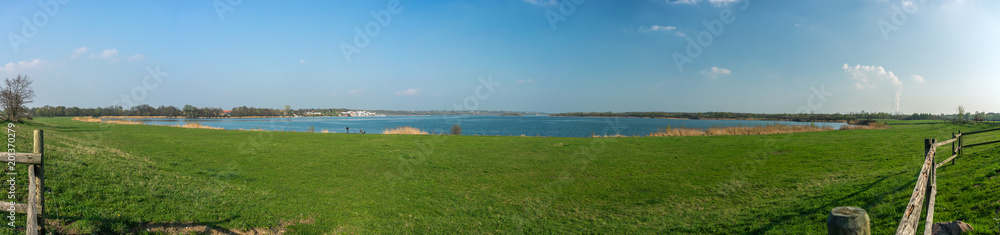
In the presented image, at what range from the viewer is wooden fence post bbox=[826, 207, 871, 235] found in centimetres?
254

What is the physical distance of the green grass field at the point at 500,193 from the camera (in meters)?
7.32

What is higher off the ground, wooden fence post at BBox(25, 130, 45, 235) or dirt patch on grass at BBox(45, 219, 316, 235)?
wooden fence post at BBox(25, 130, 45, 235)

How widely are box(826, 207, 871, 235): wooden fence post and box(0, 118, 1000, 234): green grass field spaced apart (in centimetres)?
542

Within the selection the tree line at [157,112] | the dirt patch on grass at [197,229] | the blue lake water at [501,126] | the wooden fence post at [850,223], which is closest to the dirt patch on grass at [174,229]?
the dirt patch on grass at [197,229]

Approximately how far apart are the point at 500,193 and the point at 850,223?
938 centimetres

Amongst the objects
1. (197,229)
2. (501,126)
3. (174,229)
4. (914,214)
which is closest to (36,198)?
(174,229)

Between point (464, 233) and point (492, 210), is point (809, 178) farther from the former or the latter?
point (464, 233)

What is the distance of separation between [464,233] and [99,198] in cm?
722

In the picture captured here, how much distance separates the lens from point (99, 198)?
24.1ft

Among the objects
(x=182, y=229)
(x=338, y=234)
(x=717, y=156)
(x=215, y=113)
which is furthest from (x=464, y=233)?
(x=215, y=113)

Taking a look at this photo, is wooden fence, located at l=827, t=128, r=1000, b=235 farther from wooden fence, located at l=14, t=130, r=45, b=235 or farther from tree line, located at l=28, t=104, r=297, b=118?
tree line, located at l=28, t=104, r=297, b=118

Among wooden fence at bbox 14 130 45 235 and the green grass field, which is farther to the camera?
the green grass field

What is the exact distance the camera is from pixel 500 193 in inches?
453

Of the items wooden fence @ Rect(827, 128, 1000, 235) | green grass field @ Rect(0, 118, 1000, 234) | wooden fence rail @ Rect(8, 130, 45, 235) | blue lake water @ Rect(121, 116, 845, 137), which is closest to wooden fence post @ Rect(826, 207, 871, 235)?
wooden fence @ Rect(827, 128, 1000, 235)
